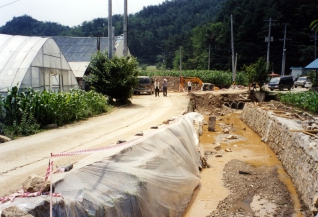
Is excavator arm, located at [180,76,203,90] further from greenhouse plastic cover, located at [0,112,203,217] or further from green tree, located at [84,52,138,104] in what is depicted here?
greenhouse plastic cover, located at [0,112,203,217]

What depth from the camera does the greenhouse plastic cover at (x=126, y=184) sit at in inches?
174

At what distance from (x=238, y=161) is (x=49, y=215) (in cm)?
1025

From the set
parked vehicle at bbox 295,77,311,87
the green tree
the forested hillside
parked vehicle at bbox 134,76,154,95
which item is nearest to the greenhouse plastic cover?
the green tree

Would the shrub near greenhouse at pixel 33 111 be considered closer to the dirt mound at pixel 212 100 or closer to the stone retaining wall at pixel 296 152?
the stone retaining wall at pixel 296 152

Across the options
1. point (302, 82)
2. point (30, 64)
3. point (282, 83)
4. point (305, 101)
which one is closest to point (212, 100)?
point (305, 101)

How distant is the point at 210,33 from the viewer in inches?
2896

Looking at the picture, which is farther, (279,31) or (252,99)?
(279,31)

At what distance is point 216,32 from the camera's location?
239 ft

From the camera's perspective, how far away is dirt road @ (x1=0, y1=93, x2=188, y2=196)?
7559 millimetres

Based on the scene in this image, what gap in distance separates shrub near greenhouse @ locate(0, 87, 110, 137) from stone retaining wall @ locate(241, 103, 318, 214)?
9251 mm

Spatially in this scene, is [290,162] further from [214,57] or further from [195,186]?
[214,57]

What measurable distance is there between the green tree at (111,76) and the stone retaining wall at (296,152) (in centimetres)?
914

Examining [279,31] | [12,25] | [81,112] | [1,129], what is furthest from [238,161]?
[279,31]

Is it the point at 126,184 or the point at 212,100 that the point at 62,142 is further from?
the point at 212,100
